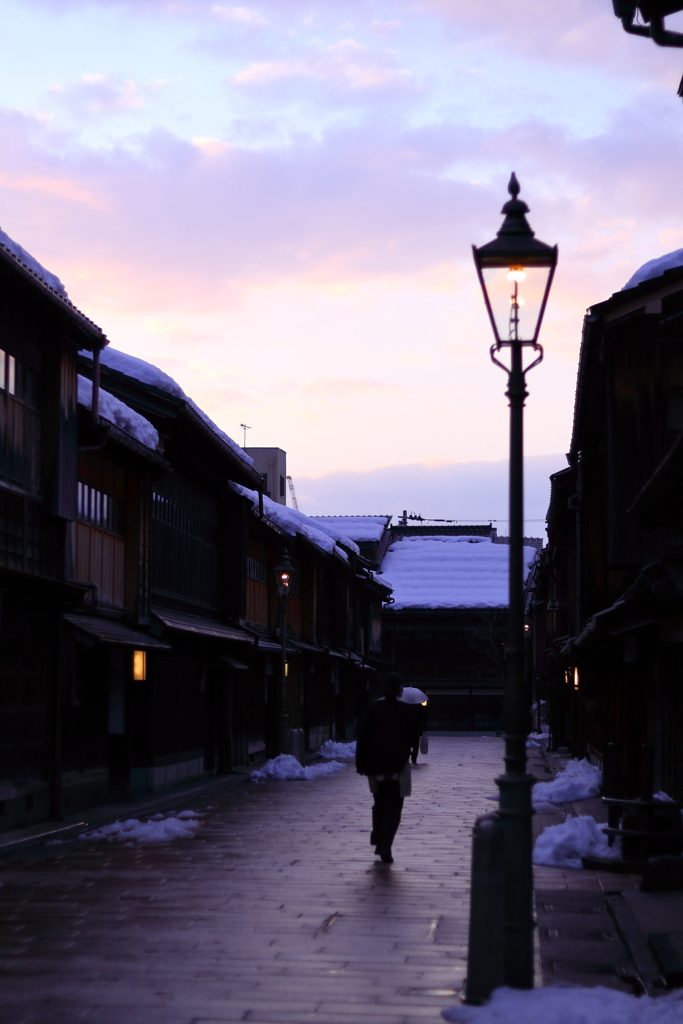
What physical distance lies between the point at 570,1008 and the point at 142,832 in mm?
10130

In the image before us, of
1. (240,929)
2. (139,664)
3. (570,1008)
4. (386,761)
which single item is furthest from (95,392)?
(570,1008)

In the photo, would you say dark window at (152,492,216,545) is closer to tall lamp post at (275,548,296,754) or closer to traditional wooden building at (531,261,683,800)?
tall lamp post at (275,548,296,754)

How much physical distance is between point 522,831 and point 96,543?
1317 cm

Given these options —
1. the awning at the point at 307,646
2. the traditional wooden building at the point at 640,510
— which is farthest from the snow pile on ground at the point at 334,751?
the traditional wooden building at the point at 640,510

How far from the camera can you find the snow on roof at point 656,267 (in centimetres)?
1875

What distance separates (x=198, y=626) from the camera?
24422mm

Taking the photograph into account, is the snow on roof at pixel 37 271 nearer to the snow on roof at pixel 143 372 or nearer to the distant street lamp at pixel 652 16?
the snow on roof at pixel 143 372

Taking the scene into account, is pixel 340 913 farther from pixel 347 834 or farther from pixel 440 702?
pixel 440 702

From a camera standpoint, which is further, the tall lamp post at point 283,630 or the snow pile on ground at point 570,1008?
the tall lamp post at point 283,630

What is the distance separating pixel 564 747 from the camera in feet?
131

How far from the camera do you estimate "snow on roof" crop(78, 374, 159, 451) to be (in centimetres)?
1867

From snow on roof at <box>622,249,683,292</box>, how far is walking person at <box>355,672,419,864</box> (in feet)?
27.7

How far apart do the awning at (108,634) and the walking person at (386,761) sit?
5.34 meters

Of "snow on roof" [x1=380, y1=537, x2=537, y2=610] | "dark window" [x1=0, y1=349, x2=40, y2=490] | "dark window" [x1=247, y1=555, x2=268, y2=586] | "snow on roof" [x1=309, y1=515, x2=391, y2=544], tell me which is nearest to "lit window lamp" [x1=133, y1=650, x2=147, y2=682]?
"dark window" [x1=0, y1=349, x2=40, y2=490]
